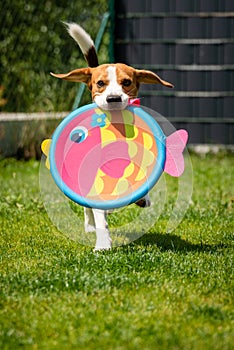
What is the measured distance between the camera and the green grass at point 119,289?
3.10 metres

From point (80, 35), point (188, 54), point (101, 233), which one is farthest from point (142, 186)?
point (188, 54)

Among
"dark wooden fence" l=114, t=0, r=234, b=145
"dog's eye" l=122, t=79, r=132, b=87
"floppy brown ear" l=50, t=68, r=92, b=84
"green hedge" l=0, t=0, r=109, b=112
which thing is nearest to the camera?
"dog's eye" l=122, t=79, r=132, b=87

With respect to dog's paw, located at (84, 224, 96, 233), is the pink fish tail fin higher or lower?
higher

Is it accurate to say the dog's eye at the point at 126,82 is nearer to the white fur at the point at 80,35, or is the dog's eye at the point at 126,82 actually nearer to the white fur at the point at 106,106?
the white fur at the point at 106,106

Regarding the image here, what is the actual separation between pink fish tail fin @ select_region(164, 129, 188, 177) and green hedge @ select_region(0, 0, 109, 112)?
5.42 m

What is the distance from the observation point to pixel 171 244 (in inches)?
193

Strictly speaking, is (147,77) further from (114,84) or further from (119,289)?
(119,289)

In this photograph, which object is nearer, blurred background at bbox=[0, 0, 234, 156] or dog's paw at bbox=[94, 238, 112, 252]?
dog's paw at bbox=[94, 238, 112, 252]

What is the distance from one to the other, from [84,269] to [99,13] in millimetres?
6786

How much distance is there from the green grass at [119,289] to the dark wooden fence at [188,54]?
14.9 feet

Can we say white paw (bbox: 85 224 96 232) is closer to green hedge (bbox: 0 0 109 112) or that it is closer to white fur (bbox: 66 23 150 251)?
white fur (bbox: 66 23 150 251)

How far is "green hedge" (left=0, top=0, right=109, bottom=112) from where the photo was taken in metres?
10.1

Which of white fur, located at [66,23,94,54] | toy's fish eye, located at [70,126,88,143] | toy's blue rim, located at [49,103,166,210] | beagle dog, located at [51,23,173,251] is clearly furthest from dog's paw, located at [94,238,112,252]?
white fur, located at [66,23,94,54]

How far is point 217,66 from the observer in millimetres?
10062
